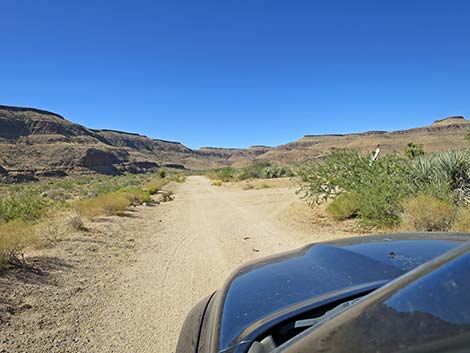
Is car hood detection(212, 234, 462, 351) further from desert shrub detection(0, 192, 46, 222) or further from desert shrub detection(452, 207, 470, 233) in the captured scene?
desert shrub detection(0, 192, 46, 222)

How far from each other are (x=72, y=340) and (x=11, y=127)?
100 m

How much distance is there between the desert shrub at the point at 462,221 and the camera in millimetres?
6794

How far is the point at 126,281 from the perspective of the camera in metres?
6.18

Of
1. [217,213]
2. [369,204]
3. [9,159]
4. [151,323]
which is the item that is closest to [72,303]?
[151,323]

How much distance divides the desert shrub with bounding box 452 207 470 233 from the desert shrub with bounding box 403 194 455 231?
15cm

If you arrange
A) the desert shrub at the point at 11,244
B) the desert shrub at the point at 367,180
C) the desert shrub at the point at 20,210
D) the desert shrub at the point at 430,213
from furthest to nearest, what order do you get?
the desert shrub at the point at 20,210 → the desert shrub at the point at 367,180 → the desert shrub at the point at 430,213 → the desert shrub at the point at 11,244

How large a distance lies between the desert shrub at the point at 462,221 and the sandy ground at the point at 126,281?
2.68 metres

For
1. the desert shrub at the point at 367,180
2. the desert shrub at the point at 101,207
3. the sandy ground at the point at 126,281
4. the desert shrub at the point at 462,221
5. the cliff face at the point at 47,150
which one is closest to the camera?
the sandy ground at the point at 126,281

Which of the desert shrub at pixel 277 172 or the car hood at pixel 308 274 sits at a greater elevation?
the desert shrub at pixel 277 172

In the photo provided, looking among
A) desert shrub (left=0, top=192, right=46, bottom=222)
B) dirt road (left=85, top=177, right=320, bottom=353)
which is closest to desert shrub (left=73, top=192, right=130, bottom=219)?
desert shrub (left=0, top=192, right=46, bottom=222)

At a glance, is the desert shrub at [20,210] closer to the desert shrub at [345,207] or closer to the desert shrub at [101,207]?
the desert shrub at [101,207]

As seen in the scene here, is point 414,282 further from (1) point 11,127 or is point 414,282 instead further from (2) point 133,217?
(1) point 11,127

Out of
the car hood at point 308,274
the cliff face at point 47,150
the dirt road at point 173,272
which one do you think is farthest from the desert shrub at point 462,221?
the cliff face at point 47,150

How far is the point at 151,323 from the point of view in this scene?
14.7 ft
